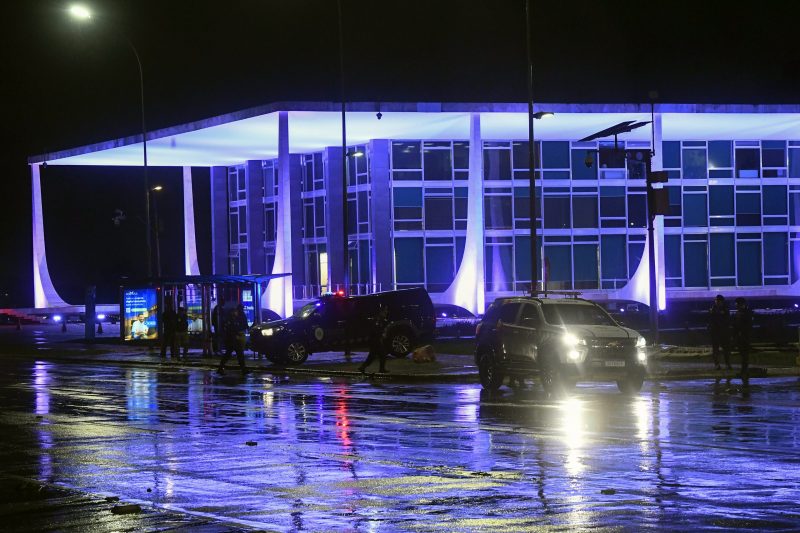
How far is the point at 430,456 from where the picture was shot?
13.9 m

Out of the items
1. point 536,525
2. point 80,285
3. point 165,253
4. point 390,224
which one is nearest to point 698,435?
point 536,525

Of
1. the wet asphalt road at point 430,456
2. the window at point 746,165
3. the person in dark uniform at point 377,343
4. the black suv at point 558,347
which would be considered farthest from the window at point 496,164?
the wet asphalt road at point 430,456

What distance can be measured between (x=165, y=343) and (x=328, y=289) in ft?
82.5

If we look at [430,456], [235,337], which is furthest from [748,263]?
[430,456]

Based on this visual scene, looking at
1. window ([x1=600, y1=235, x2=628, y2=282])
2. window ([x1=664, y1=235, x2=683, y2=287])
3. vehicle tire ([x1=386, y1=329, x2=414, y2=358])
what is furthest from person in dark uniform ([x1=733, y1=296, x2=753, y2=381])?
window ([x1=664, y1=235, x2=683, y2=287])

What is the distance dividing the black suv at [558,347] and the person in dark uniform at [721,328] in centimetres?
466

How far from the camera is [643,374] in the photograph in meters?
23.6

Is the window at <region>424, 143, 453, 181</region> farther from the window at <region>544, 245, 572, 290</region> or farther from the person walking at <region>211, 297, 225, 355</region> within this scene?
the person walking at <region>211, 297, 225, 355</region>

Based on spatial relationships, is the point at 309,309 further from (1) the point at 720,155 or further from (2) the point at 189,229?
(2) the point at 189,229

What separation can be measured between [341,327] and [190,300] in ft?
34.6

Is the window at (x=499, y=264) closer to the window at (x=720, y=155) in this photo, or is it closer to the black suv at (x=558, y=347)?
the window at (x=720, y=155)

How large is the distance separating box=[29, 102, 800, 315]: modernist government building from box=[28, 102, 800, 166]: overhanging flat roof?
12 cm

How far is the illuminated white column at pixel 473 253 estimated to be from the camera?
58.3 meters

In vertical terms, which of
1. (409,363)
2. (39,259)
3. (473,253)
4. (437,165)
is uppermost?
(437,165)
